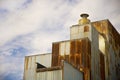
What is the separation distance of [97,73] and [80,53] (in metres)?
4.00

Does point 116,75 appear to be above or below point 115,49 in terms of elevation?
below

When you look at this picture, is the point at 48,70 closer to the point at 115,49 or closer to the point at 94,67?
the point at 94,67

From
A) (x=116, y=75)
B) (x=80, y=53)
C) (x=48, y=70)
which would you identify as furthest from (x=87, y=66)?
(x=116, y=75)

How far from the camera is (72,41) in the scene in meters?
29.1

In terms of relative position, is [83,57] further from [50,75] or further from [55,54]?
[50,75]

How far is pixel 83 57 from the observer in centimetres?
2809

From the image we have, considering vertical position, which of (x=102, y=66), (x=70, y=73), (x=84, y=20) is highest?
(x=84, y=20)

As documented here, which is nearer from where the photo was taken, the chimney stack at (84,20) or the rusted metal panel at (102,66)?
the rusted metal panel at (102,66)

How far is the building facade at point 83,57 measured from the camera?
79.3ft

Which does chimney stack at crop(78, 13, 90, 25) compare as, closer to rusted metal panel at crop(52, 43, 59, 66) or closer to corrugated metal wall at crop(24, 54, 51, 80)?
rusted metal panel at crop(52, 43, 59, 66)

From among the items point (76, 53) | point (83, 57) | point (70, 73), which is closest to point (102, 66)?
point (83, 57)

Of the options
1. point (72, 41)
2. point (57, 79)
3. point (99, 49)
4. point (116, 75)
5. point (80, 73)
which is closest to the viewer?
point (57, 79)

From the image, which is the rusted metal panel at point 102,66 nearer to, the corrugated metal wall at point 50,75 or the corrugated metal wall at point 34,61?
the corrugated metal wall at point 34,61

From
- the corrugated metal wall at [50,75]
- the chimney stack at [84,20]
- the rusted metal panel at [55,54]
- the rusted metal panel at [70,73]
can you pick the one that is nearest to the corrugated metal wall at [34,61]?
the rusted metal panel at [55,54]
